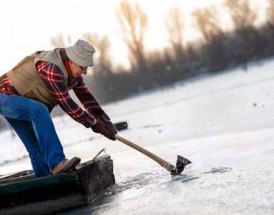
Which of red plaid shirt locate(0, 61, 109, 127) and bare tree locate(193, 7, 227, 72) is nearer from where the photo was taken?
red plaid shirt locate(0, 61, 109, 127)

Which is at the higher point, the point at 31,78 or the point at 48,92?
the point at 31,78

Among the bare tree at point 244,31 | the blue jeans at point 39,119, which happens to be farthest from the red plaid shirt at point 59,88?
the bare tree at point 244,31

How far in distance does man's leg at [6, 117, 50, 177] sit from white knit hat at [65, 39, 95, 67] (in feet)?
3.01

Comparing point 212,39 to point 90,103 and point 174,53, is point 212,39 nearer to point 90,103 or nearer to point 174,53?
point 174,53

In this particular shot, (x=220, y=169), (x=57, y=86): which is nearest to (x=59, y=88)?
(x=57, y=86)

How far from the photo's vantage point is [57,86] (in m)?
3.83

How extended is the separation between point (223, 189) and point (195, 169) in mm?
1092

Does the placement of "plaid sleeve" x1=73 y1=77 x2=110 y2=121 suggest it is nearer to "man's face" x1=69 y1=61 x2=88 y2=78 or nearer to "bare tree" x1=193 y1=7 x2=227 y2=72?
"man's face" x1=69 y1=61 x2=88 y2=78

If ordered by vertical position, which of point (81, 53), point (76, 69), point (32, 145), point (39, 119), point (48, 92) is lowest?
point (32, 145)

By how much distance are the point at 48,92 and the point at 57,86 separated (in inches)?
9.3

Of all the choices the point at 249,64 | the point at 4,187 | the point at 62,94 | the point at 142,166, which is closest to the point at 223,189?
the point at 62,94

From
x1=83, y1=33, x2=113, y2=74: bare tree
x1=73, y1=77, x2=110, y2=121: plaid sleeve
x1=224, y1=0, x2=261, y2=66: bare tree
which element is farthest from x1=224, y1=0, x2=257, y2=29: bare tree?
x1=73, y1=77, x2=110, y2=121: plaid sleeve

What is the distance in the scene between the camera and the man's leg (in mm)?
4387

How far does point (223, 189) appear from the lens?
11.1 ft
